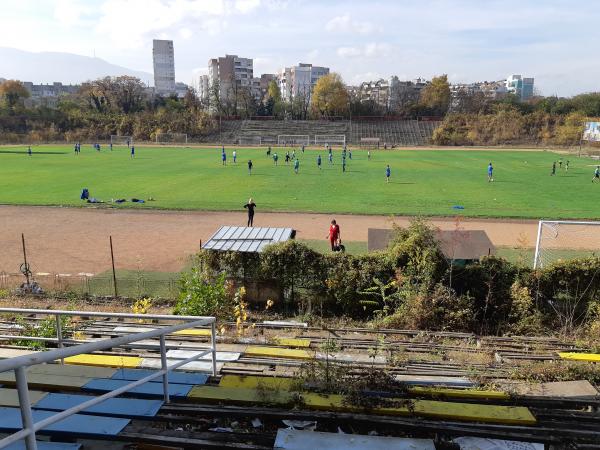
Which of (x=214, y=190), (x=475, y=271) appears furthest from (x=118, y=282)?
(x=214, y=190)

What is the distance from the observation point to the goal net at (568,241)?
18328 mm

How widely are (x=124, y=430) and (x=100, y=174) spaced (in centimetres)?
4317

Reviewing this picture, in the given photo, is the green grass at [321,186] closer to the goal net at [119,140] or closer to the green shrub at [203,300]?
the green shrub at [203,300]

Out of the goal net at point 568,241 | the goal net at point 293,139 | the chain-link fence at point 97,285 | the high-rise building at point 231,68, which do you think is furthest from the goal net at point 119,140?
the high-rise building at point 231,68

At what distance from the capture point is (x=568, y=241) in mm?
20938

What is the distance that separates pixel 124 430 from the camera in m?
3.71

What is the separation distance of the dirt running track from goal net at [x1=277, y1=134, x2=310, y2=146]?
190 feet

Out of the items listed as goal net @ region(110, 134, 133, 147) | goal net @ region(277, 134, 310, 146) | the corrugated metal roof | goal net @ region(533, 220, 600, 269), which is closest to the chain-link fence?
the corrugated metal roof

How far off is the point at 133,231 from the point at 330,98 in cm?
9470

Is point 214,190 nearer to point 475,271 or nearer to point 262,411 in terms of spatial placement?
point 475,271

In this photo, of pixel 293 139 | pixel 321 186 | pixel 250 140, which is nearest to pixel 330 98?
pixel 293 139

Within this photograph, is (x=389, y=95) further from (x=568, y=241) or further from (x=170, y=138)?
(x=568, y=241)

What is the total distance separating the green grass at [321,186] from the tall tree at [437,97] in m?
61.1

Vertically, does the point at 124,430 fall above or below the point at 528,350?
above
